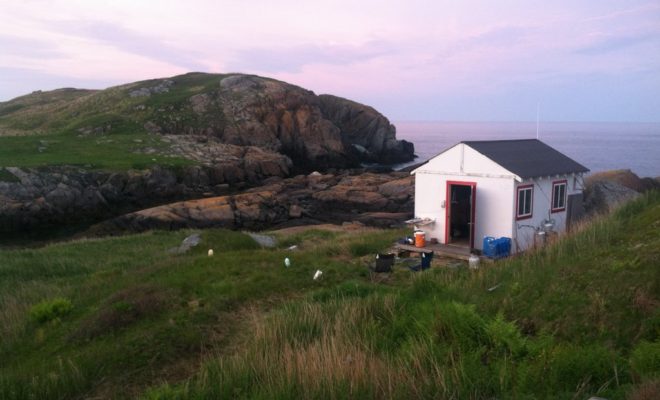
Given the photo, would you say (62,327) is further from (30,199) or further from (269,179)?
(269,179)

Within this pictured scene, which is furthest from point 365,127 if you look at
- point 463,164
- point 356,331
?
point 356,331

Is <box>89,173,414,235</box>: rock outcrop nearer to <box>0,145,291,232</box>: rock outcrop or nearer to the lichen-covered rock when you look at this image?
the lichen-covered rock

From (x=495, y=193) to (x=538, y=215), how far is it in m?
1.92

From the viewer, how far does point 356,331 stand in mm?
7852

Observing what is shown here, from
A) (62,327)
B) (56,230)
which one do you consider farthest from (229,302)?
(56,230)

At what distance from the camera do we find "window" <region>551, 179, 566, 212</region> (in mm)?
18219

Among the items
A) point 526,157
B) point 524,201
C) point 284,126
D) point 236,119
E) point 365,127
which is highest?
point 236,119

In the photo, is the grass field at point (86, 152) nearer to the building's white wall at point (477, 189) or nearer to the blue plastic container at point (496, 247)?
the building's white wall at point (477, 189)

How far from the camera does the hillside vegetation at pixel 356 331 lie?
227 inches

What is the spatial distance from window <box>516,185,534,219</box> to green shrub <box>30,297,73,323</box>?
12581mm

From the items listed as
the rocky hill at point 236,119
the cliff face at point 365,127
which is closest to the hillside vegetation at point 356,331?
the rocky hill at point 236,119

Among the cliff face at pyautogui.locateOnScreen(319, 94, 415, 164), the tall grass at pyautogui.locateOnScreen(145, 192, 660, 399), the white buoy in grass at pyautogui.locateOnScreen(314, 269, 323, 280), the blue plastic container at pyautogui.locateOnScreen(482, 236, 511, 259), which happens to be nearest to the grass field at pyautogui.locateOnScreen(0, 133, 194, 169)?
the cliff face at pyautogui.locateOnScreen(319, 94, 415, 164)

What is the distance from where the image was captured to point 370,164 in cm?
6788

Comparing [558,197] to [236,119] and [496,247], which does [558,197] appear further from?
[236,119]
